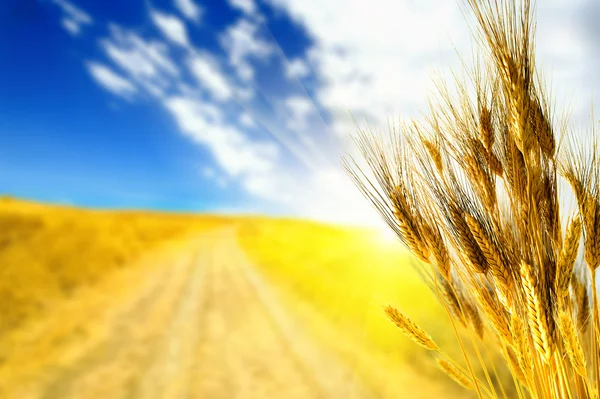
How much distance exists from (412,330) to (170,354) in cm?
646

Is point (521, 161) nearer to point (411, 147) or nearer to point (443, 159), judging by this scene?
point (443, 159)

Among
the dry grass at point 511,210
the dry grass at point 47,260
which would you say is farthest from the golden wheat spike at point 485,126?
the dry grass at point 47,260

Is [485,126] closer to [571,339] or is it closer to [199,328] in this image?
[571,339]

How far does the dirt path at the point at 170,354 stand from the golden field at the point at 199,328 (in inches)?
1.0

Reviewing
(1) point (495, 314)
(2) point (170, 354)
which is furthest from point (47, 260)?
(1) point (495, 314)

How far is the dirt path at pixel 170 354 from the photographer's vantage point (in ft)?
17.2

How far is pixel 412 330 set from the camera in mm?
1224

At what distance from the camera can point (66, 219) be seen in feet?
49.8

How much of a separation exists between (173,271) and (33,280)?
492cm

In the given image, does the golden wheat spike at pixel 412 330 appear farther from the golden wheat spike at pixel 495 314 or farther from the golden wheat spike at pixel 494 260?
the golden wheat spike at pixel 494 260

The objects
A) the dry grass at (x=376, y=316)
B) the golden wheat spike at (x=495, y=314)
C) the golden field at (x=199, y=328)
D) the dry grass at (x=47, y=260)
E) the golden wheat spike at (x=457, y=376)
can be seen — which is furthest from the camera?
the dry grass at (x=47, y=260)

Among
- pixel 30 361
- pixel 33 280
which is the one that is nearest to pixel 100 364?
pixel 30 361

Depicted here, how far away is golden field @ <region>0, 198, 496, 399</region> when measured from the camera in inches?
211

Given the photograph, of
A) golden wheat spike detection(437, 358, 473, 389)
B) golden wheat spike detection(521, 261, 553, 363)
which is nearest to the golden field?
golden wheat spike detection(437, 358, 473, 389)
